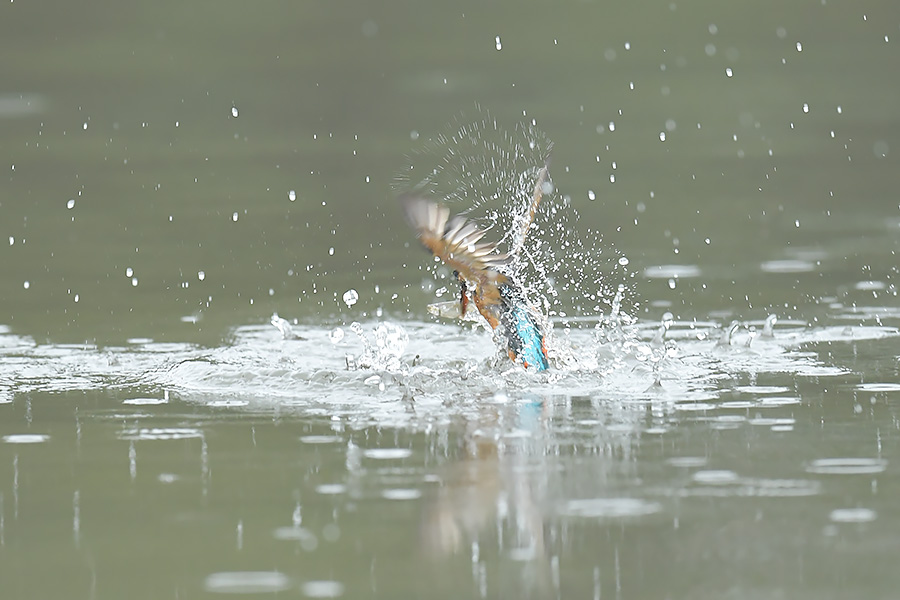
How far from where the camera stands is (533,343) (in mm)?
7270

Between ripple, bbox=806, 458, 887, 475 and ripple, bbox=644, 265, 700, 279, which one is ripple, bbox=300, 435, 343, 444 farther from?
ripple, bbox=644, 265, 700, 279

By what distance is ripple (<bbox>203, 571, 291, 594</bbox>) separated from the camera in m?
4.24

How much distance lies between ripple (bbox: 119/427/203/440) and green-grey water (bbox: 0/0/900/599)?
0.09 feet

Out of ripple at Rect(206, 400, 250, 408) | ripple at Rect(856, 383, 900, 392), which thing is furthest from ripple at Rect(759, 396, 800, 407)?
ripple at Rect(206, 400, 250, 408)

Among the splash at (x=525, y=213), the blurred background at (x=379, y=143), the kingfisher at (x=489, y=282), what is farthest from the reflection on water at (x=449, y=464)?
the blurred background at (x=379, y=143)

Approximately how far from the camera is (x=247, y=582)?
4316 millimetres

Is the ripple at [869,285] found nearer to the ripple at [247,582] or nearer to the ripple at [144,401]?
the ripple at [144,401]

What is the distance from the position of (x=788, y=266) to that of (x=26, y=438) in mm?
5560

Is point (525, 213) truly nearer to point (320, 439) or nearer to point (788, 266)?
point (320, 439)

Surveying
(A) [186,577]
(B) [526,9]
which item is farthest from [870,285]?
(B) [526,9]

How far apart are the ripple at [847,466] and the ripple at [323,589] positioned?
1883 mm

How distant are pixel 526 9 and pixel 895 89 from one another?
20.1 feet

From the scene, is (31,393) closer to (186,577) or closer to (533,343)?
(533,343)

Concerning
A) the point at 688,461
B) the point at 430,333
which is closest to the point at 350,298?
the point at 430,333
